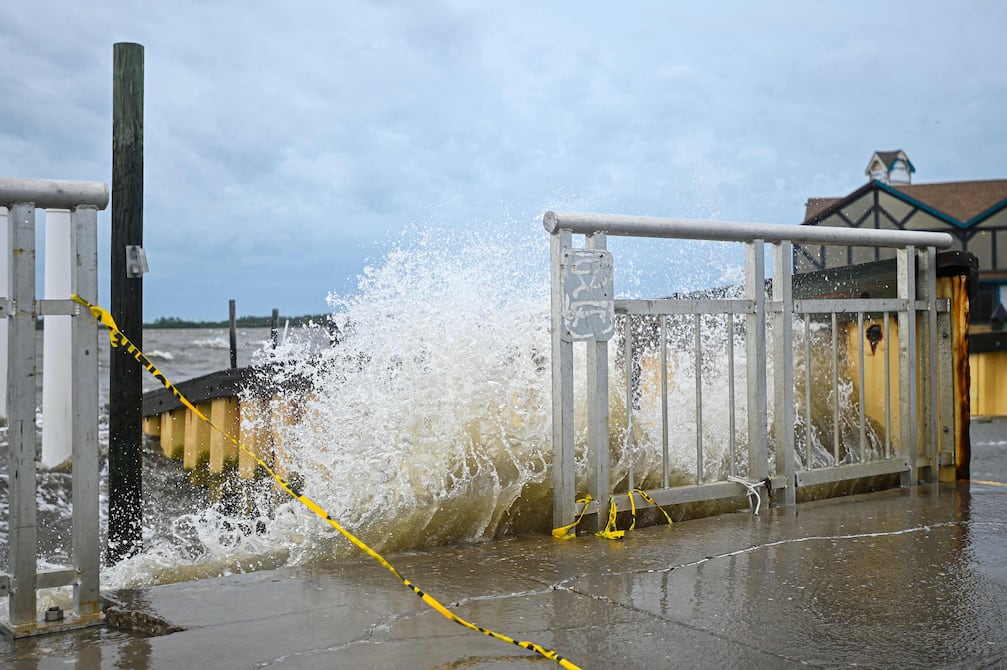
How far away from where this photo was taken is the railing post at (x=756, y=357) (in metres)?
5.71

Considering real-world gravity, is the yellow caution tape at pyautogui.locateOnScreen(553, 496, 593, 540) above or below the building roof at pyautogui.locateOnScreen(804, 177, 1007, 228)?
below

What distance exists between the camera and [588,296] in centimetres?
492

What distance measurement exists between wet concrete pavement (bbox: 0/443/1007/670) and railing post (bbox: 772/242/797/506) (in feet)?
2.70

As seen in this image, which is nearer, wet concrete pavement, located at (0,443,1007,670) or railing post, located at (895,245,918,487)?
wet concrete pavement, located at (0,443,1007,670)

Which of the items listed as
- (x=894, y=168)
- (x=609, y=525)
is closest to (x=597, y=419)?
(x=609, y=525)

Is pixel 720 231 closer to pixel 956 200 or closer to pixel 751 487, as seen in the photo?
pixel 751 487

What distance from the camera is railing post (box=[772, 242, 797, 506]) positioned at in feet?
19.3

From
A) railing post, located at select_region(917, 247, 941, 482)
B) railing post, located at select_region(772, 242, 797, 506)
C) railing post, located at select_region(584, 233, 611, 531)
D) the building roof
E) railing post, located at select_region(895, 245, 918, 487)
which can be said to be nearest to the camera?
railing post, located at select_region(584, 233, 611, 531)

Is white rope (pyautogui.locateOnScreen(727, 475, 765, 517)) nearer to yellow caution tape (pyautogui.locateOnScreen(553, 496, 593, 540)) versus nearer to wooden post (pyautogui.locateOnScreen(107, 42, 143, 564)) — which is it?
yellow caution tape (pyautogui.locateOnScreen(553, 496, 593, 540))

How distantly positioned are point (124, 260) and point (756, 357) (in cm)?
482

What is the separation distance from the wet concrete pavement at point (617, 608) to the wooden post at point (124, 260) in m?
3.69

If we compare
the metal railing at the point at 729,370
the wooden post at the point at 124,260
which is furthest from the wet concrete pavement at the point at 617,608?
the wooden post at the point at 124,260

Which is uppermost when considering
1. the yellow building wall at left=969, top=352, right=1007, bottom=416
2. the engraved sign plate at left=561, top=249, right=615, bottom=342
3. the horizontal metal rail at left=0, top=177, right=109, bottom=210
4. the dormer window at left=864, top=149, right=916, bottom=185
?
the dormer window at left=864, top=149, right=916, bottom=185

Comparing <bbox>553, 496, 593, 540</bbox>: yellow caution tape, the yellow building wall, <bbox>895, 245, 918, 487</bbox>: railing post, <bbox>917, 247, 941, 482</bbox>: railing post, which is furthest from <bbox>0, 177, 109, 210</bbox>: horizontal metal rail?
the yellow building wall
